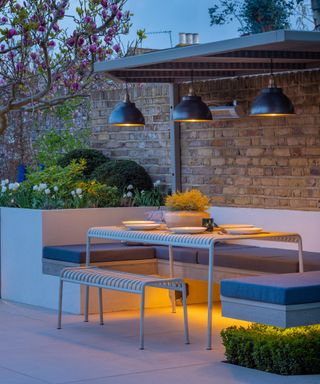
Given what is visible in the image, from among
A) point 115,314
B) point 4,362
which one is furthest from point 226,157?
point 4,362

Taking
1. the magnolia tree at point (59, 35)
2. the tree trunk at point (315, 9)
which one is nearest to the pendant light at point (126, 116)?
the magnolia tree at point (59, 35)

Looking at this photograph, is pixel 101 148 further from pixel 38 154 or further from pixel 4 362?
pixel 4 362

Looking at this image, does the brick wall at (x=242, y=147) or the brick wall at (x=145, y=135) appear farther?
the brick wall at (x=145, y=135)

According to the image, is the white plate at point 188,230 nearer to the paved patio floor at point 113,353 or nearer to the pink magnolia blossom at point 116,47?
the paved patio floor at point 113,353

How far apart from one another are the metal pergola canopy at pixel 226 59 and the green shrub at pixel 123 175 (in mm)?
1096

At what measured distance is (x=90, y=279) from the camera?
7.85 m

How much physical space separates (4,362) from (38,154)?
7.56m

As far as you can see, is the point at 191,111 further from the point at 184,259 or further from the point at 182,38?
the point at 184,259

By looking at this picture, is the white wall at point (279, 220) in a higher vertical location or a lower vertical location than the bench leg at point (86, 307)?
higher

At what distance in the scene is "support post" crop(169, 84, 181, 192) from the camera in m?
11.0

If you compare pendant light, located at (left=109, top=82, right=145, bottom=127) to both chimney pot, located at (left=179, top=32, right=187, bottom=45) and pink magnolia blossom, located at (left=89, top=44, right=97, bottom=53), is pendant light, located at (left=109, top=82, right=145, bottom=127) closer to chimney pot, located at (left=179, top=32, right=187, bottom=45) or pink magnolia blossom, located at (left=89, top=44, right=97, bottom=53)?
pink magnolia blossom, located at (left=89, top=44, right=97, bottom=53)

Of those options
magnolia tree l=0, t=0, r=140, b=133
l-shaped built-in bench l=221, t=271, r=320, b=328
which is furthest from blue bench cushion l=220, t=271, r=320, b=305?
magnolia tree l=0, t=0, r=140, b=133

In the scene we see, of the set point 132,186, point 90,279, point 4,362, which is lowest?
point 4,362

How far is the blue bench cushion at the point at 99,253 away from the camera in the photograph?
29.4ft
